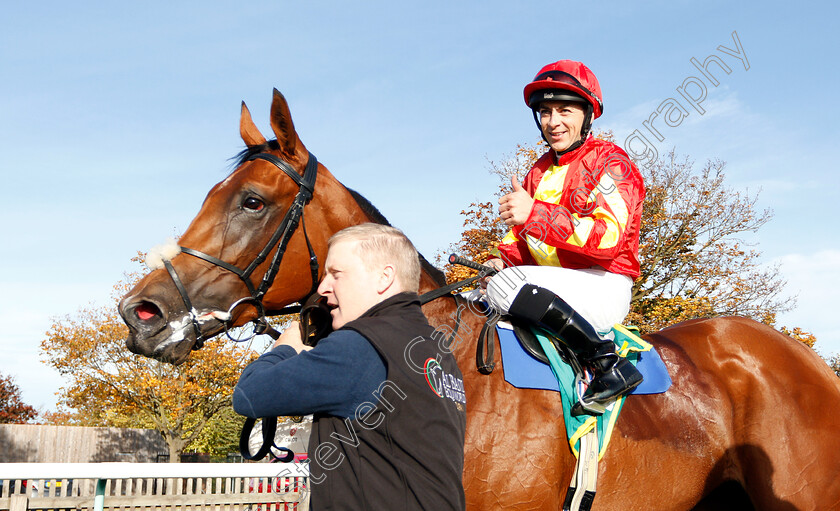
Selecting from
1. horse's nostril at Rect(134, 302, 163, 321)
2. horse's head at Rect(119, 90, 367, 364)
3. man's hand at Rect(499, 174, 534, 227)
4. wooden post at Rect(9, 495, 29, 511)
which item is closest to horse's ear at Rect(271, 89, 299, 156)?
horse's head at Rect(119, 90, 367, 364)

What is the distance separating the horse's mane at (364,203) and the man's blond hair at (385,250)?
125 cm

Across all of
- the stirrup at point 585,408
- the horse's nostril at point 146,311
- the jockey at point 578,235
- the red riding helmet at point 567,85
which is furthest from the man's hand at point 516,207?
the horse's nostril at point 146,311

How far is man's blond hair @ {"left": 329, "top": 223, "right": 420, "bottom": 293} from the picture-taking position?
210 cm

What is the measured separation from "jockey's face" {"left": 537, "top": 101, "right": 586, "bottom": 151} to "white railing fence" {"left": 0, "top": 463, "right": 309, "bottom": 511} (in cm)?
234

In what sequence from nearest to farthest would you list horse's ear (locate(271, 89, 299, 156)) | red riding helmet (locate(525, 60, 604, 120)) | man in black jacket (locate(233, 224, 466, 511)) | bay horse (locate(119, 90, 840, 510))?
man in black jacket (locate(233, 224, 466, 511))
bay horse (locate(119, 90, 840, 510))
horse's ear (locate(271, 89, 299, 156))
red riding helmet (locate(525, 60, 604, 120))

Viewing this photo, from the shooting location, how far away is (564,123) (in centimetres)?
352

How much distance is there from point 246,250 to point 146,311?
54 centimetres

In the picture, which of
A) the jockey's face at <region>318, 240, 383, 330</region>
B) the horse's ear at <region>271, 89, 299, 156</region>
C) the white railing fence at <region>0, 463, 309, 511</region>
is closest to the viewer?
the jockey's face at <region>318, 240, 383, 330</region>

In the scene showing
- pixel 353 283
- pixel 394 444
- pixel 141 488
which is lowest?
pixel 141 488

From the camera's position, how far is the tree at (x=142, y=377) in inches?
799

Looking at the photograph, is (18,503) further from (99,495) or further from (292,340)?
(292,340)

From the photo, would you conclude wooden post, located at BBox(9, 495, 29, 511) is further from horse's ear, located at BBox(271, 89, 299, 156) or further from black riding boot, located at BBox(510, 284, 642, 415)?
black riding boot, located at BBox(510, 284, 642, 415)

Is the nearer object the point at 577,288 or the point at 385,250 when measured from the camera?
the point at 385,250

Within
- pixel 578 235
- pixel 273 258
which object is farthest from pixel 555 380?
pixel 273 258
